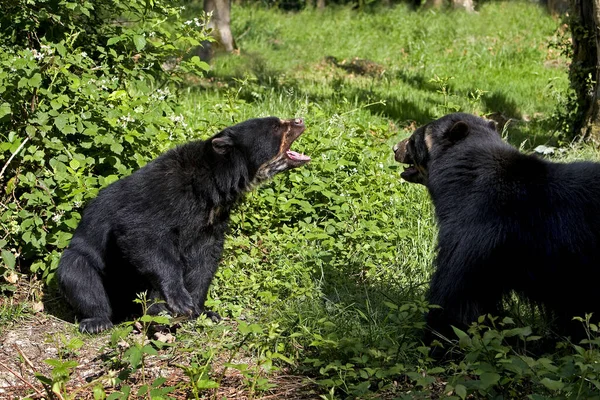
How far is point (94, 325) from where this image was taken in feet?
18.7

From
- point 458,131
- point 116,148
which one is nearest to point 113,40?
point 116,148

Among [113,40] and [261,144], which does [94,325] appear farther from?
[113,40]

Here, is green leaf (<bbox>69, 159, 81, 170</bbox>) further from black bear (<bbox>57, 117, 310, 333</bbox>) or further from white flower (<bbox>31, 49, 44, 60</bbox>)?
white flower (<bbox>31, 49, 44, 60</bbox>)

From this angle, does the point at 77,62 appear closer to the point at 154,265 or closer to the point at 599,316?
the point at 154,265

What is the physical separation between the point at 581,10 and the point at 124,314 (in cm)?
639

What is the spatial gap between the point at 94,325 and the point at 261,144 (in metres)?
1.83

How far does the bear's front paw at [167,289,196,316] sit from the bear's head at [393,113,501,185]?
1.78m

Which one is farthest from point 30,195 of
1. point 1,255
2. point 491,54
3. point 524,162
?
point 491,54

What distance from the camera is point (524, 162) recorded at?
4.68m

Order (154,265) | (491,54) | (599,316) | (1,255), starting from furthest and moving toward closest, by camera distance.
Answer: (491,54)
(1,255)
(154,265)
(599,316)

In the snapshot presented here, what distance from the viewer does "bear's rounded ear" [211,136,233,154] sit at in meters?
5.64

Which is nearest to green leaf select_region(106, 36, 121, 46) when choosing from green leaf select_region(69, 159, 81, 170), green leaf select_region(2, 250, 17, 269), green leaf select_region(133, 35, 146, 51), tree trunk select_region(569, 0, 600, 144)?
green leaf select_region(133, 35, 146, 51)

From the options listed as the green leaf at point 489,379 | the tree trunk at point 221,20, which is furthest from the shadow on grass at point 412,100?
the green leaf at point 489,379

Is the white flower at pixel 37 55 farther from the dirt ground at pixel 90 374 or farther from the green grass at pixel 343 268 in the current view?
the dirt ground at pixel 90 374
